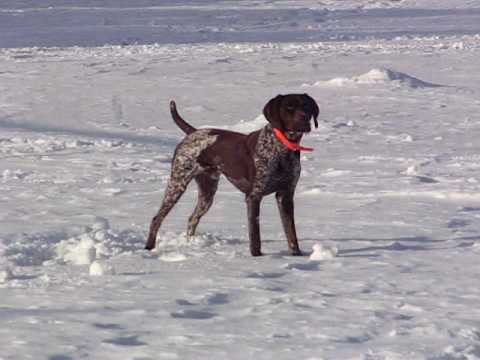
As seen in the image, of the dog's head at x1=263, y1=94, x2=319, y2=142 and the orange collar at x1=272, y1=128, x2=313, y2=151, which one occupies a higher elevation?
the dog's head at x1=263, y1=94, x2=319, y2=142

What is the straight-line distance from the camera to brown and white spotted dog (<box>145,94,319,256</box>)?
233 inches

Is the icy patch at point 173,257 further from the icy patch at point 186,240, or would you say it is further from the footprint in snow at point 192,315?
the footprint in snow at point 192,315

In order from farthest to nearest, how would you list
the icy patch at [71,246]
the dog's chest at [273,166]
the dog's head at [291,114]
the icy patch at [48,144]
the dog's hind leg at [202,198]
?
the icy patch at [48,144]
the dog's hind leg at [202,198]
the icy patch at [71,246]
the dog's chest at [273,166]
the dog's head at [291,114]

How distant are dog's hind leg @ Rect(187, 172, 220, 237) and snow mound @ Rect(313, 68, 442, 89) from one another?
9978 mm

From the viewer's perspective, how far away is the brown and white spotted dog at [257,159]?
19.4 ft

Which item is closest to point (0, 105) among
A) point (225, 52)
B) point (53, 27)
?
point (225, 52)

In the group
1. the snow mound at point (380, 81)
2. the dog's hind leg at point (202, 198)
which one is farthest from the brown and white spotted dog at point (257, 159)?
the snow mound at point (380, 81)

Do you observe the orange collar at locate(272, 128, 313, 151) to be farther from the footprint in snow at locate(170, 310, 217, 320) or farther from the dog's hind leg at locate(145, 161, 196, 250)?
the footprint in snow at locate(170, 310, 217, 320)

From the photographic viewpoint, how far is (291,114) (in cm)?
589

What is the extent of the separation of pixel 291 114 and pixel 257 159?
0.34m

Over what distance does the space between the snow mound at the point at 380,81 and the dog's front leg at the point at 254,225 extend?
1059cm

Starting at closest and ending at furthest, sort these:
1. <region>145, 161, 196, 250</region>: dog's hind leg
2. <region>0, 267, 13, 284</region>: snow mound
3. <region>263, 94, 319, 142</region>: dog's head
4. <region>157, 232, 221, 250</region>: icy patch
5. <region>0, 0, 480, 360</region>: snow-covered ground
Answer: <region>0, 0, 480, 360</region>: snow-covered ground → <region>0, 267, 13, 284</region>: snow mound → <region>263, 94, 319, 142</region>: dog's head → <region>145, 161, 196, 250</region>: dog's hind leg → <region>157, 232, 221, 250</region>: icy patch

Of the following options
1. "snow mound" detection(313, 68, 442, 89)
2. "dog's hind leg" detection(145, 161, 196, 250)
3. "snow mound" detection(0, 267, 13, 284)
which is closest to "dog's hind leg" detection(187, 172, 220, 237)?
"dog's hind leg" detection(145, 161, 196, 250)

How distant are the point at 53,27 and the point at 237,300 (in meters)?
27.3
